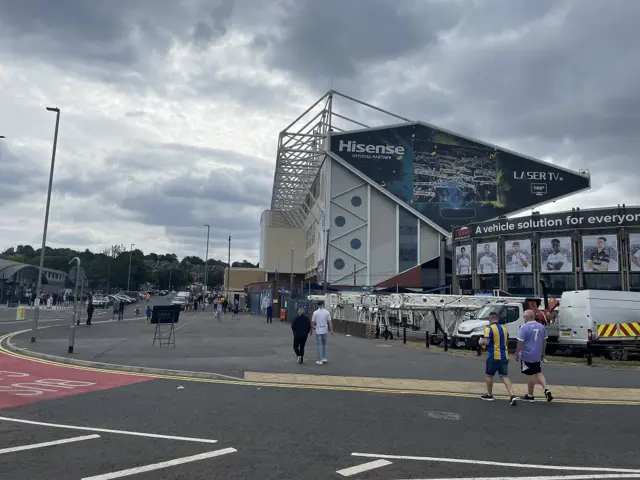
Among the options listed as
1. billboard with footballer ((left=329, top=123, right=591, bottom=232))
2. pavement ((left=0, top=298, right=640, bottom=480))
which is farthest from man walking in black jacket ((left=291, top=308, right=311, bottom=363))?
billboard with footballer ((left=329, top=123, right=591, bottom=232))

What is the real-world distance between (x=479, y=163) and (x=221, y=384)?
62.1m

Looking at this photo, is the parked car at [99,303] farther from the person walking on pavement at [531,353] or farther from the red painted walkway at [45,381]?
the person walking on pavement at [531,353]

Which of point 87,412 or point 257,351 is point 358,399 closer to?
point 87,412

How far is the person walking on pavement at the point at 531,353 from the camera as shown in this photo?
1016 centimetres

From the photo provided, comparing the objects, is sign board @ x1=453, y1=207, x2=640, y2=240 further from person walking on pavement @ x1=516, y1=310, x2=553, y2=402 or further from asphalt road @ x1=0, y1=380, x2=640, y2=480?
asphalt road @ x1=0, y1=380, x2=640, y2=480

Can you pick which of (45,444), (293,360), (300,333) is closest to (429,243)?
(293,360)

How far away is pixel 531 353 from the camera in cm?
1017

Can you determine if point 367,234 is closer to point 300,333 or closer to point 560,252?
point 560,252

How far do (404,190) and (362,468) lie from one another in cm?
6116

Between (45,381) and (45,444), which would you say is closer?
(45,444)

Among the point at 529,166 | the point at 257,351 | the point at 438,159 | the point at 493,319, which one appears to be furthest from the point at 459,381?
the point at 529,166

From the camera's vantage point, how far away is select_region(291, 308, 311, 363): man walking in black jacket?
14.8 m

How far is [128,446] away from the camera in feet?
21.4

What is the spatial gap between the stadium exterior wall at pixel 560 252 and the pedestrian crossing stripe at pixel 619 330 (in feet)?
94.7
